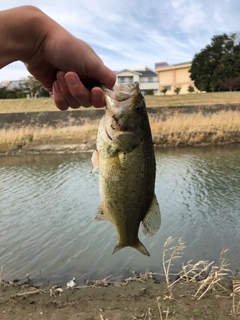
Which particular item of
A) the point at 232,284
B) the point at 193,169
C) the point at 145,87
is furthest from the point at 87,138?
the point at 145,87

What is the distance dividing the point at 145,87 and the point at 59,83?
2849 inches

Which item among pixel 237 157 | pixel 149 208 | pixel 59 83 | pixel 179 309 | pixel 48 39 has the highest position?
pixel 48 39

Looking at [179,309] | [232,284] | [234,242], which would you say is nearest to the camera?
[179,309]

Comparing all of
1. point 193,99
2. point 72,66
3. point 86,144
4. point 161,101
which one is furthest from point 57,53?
point 193,99

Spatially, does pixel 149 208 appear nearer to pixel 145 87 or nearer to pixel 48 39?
pixel 48 39

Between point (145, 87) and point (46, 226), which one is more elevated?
point (145, 87)

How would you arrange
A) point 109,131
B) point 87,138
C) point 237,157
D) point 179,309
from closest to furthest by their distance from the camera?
point 109,131
point 179,309
point 237,157
point 87,138

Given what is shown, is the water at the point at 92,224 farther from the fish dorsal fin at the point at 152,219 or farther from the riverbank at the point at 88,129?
the riverbank at the point at 88,129

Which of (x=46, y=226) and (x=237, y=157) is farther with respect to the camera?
(x=237, y=157)

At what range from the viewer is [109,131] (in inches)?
84.3

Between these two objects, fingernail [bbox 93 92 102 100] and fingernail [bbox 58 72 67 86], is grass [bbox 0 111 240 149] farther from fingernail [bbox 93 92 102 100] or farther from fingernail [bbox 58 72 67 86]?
fingernail [bbox 93 92 102 100]

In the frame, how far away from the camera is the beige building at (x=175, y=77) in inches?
2534

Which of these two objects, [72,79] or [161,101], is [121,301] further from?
[161,101]

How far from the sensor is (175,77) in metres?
66.9
